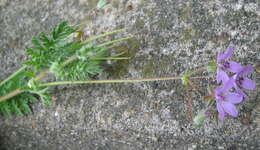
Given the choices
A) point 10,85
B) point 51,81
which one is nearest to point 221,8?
point 51,81

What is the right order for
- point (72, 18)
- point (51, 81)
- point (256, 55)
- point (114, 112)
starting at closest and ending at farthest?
point (256, 55)
point (114, 112)
point (51, 81)
point (72, 18)

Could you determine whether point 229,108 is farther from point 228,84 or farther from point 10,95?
point 10,95

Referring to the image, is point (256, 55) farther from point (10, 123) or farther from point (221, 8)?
point (10, 123)

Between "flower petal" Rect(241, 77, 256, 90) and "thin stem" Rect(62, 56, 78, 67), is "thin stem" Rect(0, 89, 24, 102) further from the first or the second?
"flower petal" Rect(241, 77, 256, 90)

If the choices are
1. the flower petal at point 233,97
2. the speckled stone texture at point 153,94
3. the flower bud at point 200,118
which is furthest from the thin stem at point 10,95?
the flower petal at point 233,97

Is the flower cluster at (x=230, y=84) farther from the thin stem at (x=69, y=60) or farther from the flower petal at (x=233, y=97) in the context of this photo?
the thin stem at (x=69, y=60)

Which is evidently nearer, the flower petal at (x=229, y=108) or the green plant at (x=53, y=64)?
the flower petal at (x=229, y=108)
